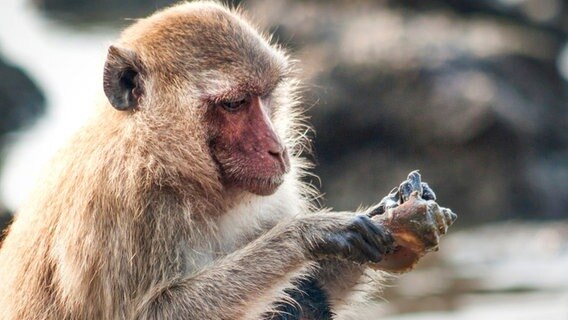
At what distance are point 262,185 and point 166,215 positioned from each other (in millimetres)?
489

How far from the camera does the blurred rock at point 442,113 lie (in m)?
16.2

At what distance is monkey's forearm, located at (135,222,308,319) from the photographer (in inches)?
221

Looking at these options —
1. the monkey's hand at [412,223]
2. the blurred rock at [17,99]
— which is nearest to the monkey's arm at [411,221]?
the monkey's hand at [412,223]

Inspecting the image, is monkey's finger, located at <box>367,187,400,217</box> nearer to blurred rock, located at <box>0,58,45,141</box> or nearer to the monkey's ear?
the monkey's ear

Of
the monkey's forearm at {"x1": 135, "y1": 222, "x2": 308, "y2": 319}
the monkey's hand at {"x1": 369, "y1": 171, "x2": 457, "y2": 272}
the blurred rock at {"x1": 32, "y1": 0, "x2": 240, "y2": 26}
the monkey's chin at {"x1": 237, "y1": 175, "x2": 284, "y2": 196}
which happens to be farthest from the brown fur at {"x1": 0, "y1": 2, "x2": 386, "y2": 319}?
the blurred rock at {"x1": 32, "y1": 0, "x2": 240, "y2": 26}

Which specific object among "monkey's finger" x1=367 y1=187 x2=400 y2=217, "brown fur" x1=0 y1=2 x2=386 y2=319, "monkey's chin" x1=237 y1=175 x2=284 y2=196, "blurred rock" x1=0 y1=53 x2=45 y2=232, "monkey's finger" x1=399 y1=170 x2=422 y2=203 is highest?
"monkey's finger" x1=399 y1=170 x2=422 y2=203

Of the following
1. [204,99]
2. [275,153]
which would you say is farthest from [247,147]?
[204,99]

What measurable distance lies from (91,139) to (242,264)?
1.01 meters

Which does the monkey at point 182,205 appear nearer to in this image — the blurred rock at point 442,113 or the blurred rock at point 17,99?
the blurred rock at point 442,113

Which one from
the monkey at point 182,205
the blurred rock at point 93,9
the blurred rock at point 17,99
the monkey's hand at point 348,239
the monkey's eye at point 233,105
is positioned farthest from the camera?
the blurred rock at point 93,9

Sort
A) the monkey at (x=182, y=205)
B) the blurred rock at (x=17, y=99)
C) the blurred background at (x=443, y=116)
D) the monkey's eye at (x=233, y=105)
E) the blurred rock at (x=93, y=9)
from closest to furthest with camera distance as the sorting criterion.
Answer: the monkey at (x=182, y=205) → the monkey's eye at (x=233, y=105) → the blurred background at (x=443, y=116) → the blurred rock at (x=17, y=99) → the blurred rock at (x=93, y=9)

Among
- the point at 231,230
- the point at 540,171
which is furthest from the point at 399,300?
the point at 231,230

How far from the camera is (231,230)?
19.9 feet

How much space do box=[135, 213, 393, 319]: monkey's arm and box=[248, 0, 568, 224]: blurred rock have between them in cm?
1020
